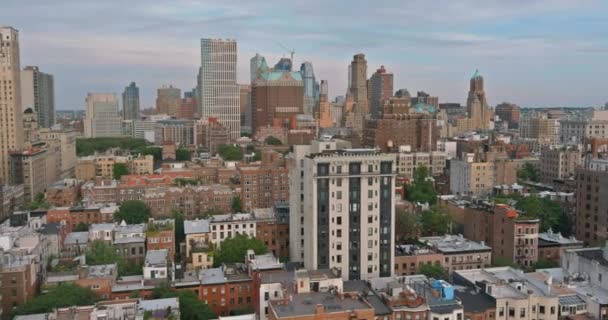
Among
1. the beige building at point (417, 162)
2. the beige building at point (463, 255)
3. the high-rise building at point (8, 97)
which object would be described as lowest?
the beige building at point (463, 255)

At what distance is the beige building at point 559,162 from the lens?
148750mm

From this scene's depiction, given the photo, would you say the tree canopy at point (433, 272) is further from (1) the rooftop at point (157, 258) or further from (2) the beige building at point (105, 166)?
(2) the beige building at point (105, 166)

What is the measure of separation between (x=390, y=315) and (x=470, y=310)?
8.40 m

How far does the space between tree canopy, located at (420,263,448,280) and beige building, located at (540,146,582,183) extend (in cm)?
8471

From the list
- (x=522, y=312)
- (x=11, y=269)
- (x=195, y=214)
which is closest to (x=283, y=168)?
(x=195, y=214)

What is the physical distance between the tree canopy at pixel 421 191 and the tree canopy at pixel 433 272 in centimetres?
5579

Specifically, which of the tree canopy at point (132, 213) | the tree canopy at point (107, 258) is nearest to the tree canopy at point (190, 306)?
the tree canopy at point (107, 258)

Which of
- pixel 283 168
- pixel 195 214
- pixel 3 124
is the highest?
pixel 3 124

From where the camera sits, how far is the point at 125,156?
188 m

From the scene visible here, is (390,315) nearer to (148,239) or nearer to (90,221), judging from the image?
(148,239)

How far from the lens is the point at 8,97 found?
15712 cm

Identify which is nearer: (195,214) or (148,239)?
(148,239)

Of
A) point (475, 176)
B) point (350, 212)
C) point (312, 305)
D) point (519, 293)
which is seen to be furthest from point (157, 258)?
point (475, 176)

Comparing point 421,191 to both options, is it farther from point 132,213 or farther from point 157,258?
point 157,258
